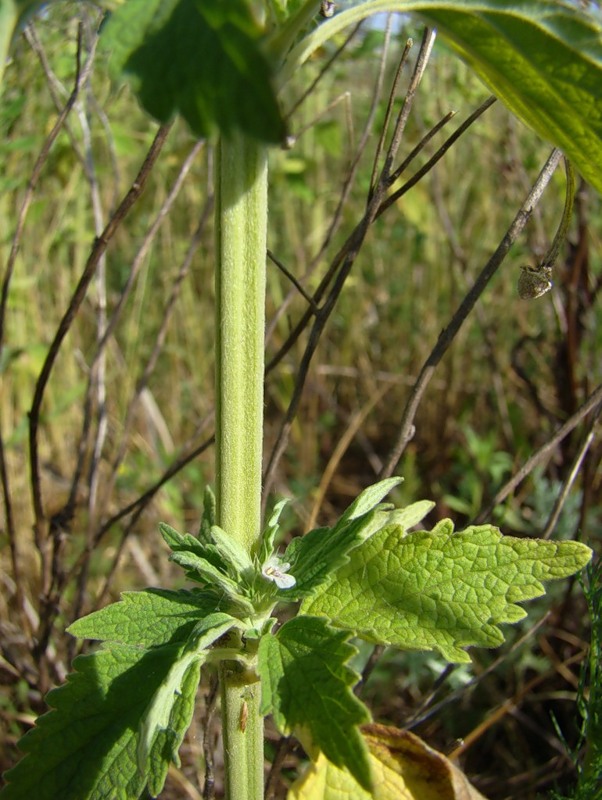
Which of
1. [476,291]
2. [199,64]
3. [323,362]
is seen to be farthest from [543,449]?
[323,362]

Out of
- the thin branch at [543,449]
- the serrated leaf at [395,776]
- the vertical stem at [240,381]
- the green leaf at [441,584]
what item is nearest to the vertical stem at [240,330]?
the vertical stem at [240,381]

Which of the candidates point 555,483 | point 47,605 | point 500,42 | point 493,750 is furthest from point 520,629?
point 500,42

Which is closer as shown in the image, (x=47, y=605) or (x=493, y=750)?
(x=47, y=605)

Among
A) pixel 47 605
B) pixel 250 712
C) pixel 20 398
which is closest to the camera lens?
pixel 250 712

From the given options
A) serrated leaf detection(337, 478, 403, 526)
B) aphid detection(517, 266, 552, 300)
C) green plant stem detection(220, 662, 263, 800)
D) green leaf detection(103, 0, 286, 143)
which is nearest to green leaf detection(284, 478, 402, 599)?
serrated leaf detection(337, 478, 403, 526)

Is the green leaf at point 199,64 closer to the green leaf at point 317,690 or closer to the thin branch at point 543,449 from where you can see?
the green leaf at point 317,690

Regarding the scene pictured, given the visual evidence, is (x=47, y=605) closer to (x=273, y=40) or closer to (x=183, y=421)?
(x=273, y=40)
